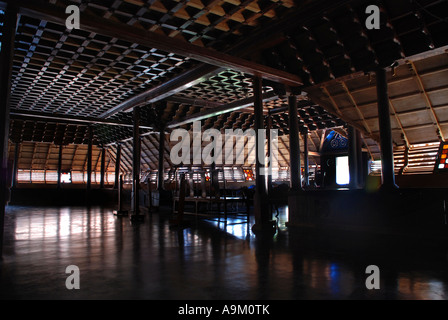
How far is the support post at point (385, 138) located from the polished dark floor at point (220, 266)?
117cm

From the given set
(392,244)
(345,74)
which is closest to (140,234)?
(392,244)

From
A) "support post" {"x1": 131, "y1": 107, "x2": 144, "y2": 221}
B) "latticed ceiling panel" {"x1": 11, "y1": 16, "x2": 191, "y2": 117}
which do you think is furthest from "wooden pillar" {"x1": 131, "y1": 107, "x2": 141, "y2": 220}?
"latticed ceiling panel" {"x1": 11, "y1": 16, "x2": 191, "y2": 117}

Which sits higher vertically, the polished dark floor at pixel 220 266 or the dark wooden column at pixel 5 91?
the dark wooden column at pixel 5 91

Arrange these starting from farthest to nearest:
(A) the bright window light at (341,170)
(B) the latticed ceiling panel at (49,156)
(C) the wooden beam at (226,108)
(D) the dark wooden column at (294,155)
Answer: (B) the latticed ceiling panel at (49,156), (A) the bright window light at (341,170), (C) the wooden beam at (226,108), (D) the dark wooden column at (294,155)

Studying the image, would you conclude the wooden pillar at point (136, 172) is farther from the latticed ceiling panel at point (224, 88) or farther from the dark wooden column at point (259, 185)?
the dark wooden column at point (259, 185)

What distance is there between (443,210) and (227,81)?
6.94 metres

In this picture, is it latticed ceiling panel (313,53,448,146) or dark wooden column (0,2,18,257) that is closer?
dark wooden column (0,2,18,257)

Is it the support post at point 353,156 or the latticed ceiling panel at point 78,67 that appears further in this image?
the support post at point 353,156

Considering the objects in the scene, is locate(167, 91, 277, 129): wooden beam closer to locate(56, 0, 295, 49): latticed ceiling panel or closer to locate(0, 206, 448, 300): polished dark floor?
locate(56, 0, 295, 49): latticed ceiling panel

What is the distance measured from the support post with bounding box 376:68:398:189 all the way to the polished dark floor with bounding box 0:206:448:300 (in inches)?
46.1

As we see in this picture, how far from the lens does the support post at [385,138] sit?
6.36m

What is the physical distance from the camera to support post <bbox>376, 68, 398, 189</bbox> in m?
6.36

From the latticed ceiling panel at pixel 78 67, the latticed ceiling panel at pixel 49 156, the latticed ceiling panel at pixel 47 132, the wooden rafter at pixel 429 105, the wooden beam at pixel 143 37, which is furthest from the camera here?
the latticed ceiling panel at pixel 49 156

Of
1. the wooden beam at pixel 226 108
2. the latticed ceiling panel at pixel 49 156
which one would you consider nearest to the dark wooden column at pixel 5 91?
the wooden beam at pixel 226 108
